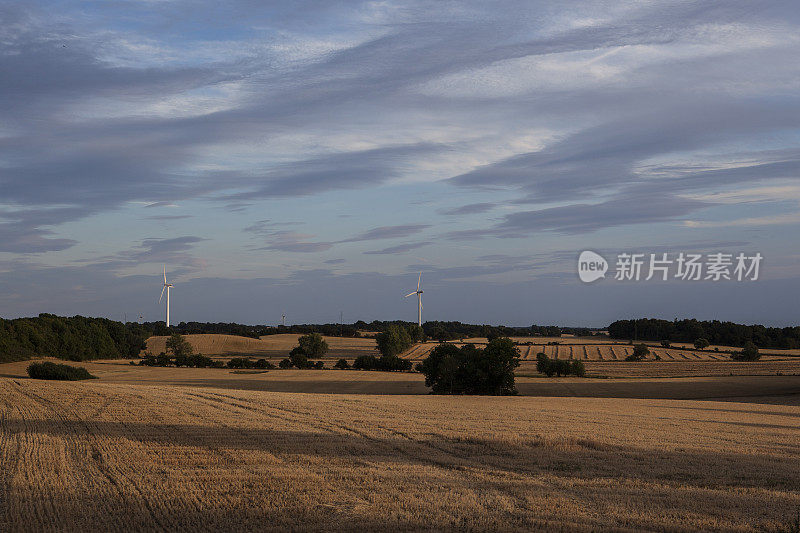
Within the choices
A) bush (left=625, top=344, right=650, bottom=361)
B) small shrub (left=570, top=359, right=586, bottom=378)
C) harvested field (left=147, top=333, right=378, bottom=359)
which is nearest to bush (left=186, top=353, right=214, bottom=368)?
harvested field (left=147, top=333, right=378, bottom=359)

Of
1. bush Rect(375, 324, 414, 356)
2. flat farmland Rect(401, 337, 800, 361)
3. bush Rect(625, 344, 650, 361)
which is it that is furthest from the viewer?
bush Rect(375, 324, 414, 356)

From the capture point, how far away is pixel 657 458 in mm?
20609

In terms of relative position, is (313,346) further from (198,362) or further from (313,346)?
(198,362)

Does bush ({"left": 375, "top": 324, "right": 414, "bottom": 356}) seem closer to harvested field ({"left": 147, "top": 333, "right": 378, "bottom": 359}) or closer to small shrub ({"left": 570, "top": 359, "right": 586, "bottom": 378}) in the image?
harvested field ({"left": 147, "top": 333, "right": 378, "bottom": 359})

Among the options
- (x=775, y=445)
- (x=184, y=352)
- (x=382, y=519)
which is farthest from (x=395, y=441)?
(x=184, y=352)

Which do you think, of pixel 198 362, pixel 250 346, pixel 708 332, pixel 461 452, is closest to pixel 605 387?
pixel 461 452

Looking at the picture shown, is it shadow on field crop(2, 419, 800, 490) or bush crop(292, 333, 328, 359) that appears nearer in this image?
shadow on field crop(2, 419, 800, 490)

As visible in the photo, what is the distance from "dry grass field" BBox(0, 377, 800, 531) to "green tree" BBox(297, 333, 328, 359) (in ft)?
307

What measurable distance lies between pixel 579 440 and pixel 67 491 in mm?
15518

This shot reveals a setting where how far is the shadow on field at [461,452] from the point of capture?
18.0 meters

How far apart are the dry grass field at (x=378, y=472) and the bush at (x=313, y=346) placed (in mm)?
93564

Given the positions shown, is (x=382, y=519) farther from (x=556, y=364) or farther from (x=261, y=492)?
(x=556, y=364)

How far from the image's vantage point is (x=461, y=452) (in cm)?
2102

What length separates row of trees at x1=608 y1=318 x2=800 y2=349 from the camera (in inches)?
5536
